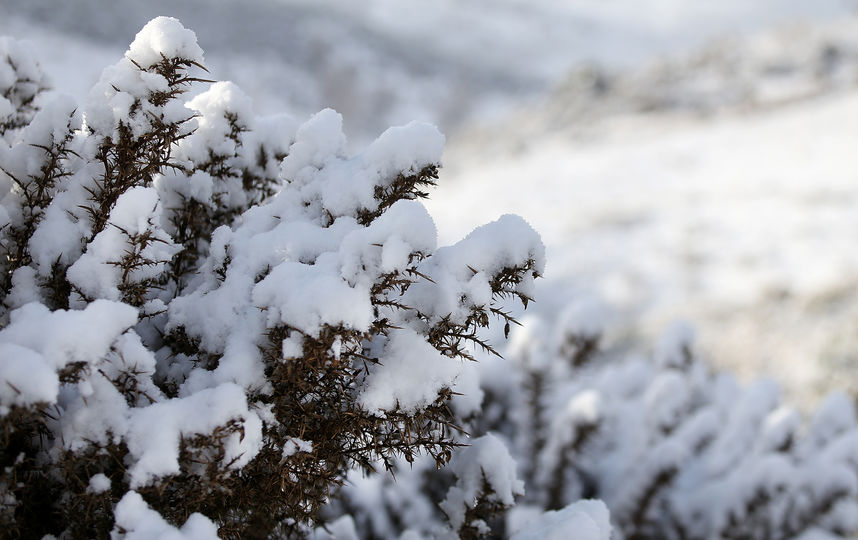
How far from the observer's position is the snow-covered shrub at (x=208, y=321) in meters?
1.07

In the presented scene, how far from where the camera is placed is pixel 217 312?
1.28 metres

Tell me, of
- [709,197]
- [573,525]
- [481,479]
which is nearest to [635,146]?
[709,197]

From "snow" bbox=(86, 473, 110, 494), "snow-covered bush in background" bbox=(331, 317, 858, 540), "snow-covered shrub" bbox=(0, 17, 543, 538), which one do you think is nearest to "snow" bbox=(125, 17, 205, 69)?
"snow-covered shrub" bbox=(0, 17, 543, 538)

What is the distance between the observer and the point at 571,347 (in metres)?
3.74

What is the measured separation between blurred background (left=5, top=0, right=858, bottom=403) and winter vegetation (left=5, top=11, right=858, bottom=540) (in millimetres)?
355

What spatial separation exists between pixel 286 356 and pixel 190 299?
0.42 metres

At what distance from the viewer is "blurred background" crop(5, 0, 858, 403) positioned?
27.4 ft

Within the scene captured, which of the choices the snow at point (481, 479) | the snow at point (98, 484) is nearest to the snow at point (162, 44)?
the snow at point (98, 484)

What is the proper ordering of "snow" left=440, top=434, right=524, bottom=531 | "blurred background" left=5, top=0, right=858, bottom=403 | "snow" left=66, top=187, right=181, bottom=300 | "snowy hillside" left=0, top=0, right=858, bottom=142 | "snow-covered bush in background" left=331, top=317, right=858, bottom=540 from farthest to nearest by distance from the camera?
"snowy hillside" left=0, top=0, right=858, bottom=142 < "blurred background" left=5, top=0, right=858, bottom=403 < "snow-covered bush in background" left=331, top=317, right=858, bottom=540 < "snow" left=440, top=434, right=524, bottom=531 < "snow" left=66, top=187, right=181, bottom=300

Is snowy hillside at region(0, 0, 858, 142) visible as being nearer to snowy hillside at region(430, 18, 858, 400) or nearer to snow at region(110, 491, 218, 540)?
snowy hillside at region(430, 18, 858, 400)

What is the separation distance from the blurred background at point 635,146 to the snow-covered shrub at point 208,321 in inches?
14.8

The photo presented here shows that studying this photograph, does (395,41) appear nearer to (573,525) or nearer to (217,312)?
(217,312)

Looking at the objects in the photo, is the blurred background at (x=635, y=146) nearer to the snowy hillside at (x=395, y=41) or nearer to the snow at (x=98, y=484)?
the snowy hillside at (x=395, y=41)

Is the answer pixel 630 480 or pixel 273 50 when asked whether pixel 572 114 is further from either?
pixel 630 480
